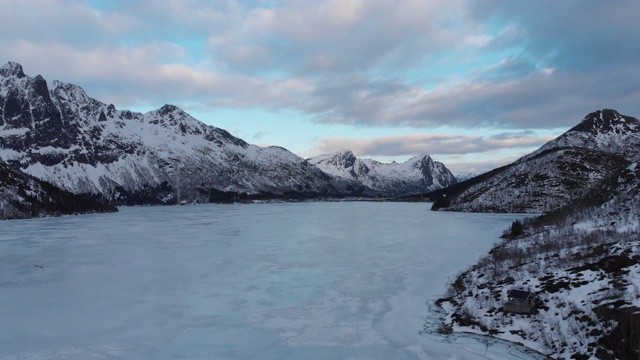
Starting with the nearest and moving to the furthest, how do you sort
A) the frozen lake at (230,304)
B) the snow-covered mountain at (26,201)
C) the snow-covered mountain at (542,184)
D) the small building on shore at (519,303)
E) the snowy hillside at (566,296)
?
the snowy hillside at (566,296) < the frozen lake at (230,304) < the small building on shore at (519,303) < the snow-covered mountain at (542,184) < the snow-covered mountain at (26,201)

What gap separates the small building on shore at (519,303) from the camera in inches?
798

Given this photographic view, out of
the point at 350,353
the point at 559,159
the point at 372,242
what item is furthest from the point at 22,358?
the point at 559,159

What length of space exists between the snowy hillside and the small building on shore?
22cm

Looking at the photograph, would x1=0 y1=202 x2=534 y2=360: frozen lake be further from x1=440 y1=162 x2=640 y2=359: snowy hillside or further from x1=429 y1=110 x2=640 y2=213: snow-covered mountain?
x1=429 y1=110 x2=640 y2=213: snow-covered mountain

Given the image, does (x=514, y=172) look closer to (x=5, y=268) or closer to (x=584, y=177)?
(x=584, y=177)

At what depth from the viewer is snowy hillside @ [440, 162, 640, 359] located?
1592 centimetres

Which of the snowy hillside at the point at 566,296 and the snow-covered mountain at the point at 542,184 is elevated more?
the snow-covered mountain at the point at 542,184

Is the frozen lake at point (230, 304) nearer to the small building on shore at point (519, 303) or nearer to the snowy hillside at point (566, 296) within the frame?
the snowy hillside at point (566, 296)

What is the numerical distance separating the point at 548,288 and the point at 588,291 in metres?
2.29

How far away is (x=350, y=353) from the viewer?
17688mm

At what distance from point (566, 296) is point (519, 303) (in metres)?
2.05

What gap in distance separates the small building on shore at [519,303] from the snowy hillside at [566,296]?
223 millimetres

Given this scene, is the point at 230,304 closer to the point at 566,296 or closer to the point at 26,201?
the point at 566,296

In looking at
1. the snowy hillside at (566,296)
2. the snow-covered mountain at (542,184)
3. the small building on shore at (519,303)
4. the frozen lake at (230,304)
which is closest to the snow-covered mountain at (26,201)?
the frozen lake at (230,304)
